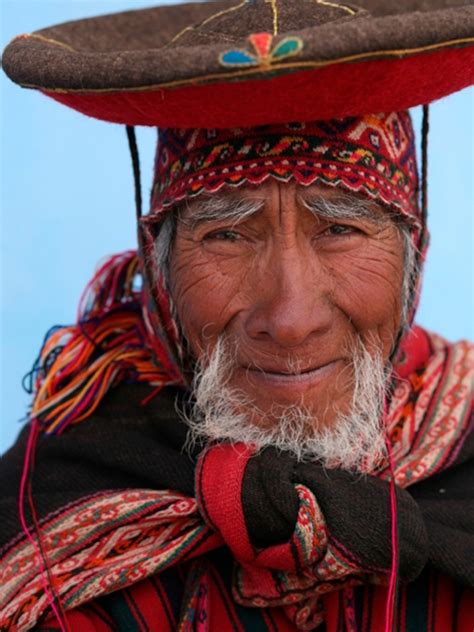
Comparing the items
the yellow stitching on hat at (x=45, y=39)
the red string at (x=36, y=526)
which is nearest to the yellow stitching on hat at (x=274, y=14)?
the yellow stitching on hat at (x=45, y=39)

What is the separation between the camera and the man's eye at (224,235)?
6.40 feet

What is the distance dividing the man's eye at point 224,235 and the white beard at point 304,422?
20 centimetres

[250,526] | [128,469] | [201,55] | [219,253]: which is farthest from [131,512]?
[201,55]

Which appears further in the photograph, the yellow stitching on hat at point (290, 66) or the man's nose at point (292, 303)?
the man's nose at point (292, 303)

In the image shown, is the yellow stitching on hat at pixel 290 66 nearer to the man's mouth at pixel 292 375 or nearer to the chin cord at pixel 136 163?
the chin cord at pixel 136 163

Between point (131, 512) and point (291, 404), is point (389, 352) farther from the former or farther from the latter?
point (131, 512)

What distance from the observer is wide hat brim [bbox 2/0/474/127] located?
147 cm

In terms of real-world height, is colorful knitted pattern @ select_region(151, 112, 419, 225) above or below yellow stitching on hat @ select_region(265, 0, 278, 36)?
below

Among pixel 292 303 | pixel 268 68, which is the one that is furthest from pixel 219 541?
pixel 268 68

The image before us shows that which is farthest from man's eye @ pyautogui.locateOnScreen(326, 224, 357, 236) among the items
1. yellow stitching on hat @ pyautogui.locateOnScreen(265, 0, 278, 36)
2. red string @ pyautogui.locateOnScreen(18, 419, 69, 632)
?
red string @ pyautogui.locateOnScreen(18, 419, 69, 632)

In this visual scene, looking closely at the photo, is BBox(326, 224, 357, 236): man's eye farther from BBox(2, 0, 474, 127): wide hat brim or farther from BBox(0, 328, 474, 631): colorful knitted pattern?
BBox(0, 328, 474, 631): colorful knitted pattern

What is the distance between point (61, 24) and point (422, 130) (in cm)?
80

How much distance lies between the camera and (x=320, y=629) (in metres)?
2.00

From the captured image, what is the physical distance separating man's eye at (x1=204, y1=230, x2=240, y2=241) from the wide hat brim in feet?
0.77
